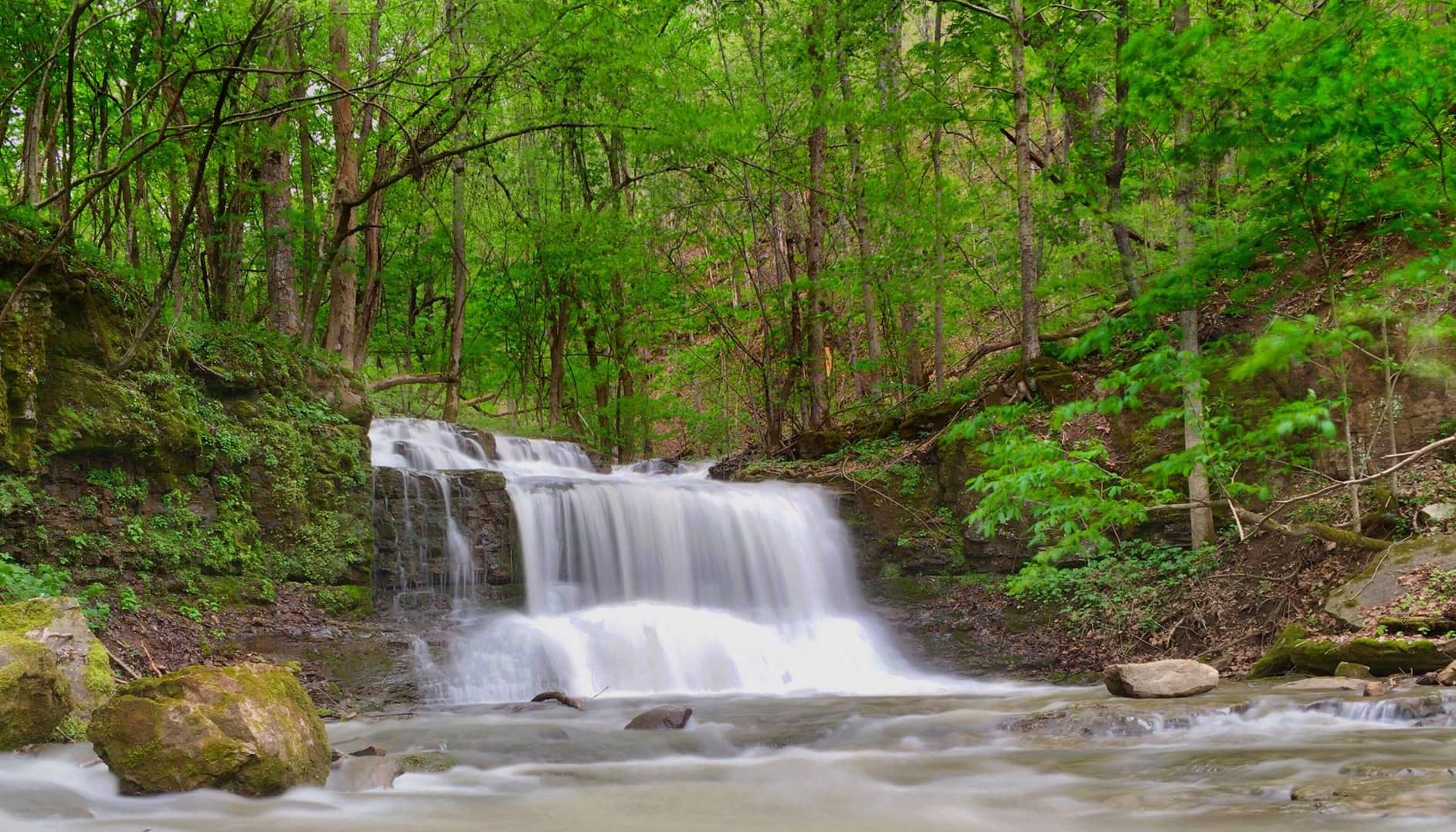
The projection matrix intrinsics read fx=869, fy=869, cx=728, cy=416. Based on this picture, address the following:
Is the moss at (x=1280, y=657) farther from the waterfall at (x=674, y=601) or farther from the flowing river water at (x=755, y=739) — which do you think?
the waterfall at (x=674, y=601)

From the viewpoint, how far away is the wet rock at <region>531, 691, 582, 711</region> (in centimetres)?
779

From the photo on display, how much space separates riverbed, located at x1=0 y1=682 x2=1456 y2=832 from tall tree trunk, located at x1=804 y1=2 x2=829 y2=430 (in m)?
8.42

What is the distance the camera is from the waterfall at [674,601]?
9062 millimetres

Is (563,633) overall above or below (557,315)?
below

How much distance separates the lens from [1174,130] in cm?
970

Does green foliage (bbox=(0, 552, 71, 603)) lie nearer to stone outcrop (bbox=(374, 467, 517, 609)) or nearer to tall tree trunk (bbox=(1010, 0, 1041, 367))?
stone outcrop (bbox=(374, 467, 517, 609))

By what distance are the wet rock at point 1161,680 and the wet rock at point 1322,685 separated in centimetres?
49

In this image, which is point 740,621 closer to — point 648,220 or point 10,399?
point 10,399

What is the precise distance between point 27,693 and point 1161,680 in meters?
7.51

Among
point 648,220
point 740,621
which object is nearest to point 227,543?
point 740,621

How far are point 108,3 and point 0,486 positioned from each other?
5.75 meters

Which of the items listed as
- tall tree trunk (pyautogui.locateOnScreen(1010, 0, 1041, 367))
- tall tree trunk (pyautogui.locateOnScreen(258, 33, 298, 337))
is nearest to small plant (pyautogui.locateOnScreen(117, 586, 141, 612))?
tall tree trunk (pyautogui.locateOnScreen(258, 33, 298, 337))

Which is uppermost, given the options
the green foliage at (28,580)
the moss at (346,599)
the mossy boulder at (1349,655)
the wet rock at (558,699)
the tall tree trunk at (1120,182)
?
the tall tree trunk at (1120,182)

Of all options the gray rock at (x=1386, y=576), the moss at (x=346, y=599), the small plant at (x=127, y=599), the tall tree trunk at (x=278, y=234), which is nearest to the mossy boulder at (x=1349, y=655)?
the gray rock at (x=1386, y=576)
